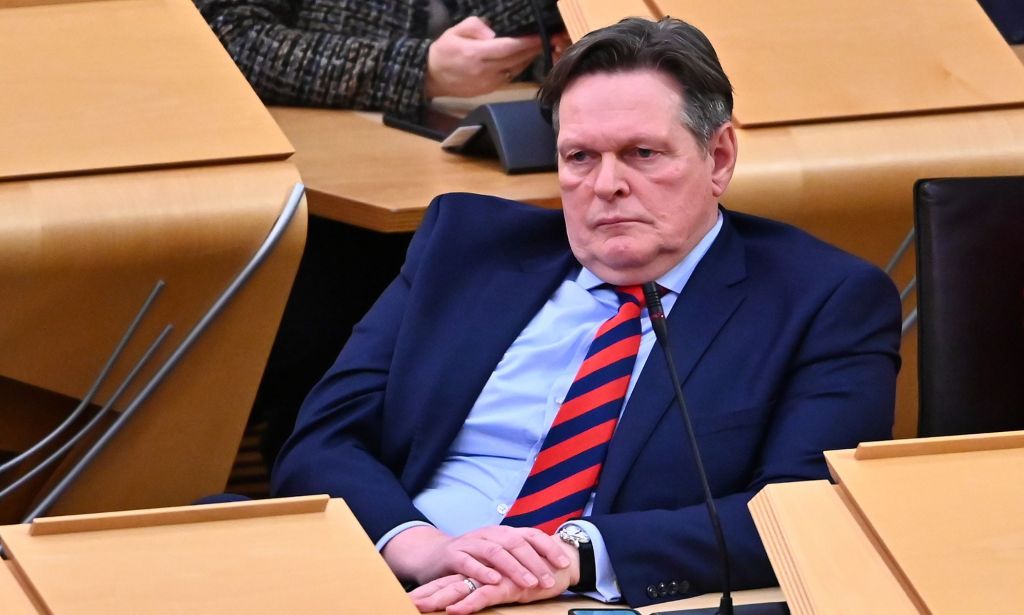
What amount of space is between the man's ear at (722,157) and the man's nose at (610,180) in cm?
13

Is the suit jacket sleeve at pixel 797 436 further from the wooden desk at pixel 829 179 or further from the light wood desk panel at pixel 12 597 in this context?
the light wood desk panel at pixel 12 597

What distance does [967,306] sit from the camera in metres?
2.01

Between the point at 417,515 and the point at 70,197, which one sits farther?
the point at 70,197

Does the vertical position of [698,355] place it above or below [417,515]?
above

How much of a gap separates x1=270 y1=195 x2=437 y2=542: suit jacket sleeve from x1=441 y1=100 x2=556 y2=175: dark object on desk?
1.56 feet

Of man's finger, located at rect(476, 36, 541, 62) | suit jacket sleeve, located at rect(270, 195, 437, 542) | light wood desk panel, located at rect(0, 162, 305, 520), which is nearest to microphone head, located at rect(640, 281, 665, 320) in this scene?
suit jacket sleeve, located at rect(270, 195, 437, 542)

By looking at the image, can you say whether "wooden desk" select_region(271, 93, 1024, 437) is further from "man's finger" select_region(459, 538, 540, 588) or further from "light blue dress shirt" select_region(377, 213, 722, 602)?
"man's finger" select_region(459, 538, 540, 588)

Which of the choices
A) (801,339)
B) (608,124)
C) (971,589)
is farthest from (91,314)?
(971,589)

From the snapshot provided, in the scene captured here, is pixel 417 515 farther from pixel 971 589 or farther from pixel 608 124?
pixel 971 589

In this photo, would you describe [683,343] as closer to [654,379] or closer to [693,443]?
[654,379]

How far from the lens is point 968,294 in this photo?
201 cm

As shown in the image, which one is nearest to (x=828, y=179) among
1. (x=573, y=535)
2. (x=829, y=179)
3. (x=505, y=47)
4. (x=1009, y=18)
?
(x=829, y=179)

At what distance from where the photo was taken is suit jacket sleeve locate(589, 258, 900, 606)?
182 centimetres

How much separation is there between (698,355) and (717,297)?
9 cm
